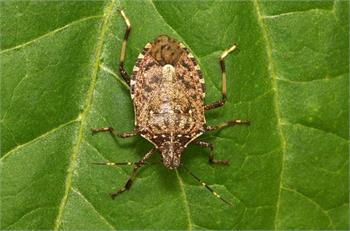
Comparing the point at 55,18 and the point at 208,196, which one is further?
the point at 208,196

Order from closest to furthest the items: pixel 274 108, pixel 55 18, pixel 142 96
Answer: pixel 55 18 < pixel 274 108 < pixel 142 96

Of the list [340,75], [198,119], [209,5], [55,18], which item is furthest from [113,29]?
[340,75]

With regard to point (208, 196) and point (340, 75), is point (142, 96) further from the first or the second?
point (340, 75)

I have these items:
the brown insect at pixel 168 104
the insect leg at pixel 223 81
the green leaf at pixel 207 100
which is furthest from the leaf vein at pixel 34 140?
the insect leg at pixel 223 81

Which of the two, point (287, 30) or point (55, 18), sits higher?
point (55, 18)

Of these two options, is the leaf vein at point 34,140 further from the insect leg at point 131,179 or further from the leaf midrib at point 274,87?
the leaf midrib at point 274,87

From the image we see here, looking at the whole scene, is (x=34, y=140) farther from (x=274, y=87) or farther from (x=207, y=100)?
(x=274, y=87)

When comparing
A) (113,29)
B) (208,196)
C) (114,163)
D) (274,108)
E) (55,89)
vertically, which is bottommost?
(208,196)
